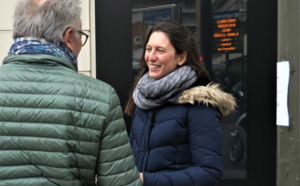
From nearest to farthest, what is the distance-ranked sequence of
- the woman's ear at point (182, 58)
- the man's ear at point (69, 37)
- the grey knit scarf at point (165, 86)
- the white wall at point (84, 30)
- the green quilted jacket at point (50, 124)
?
the green quilted jacket at point (50, 124) < the man's ear at point (69, 37) < the grey knit scarf at point (165, 86) < the woman's ear at point (182, 58) < the white wall at point (84, 30)

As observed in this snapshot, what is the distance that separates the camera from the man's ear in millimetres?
1583

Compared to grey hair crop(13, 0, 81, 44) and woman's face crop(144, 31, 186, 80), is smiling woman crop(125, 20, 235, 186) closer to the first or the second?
woman's face crop(144, 31, 186, 80)

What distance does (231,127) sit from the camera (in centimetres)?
477

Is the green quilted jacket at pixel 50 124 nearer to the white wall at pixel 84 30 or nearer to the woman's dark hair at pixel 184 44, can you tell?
the woman's dark hair at pixel 184 44

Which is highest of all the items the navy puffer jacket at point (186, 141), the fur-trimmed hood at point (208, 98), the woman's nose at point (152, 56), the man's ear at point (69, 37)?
the man's ear at point (69, 37)

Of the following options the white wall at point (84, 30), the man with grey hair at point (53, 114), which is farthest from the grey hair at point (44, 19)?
the white wall at point (84, 30)

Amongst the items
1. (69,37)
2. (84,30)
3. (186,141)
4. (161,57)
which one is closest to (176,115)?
(186,141)

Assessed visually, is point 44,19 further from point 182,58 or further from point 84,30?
point 84,30

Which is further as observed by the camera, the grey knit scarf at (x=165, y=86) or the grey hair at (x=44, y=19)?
the grey knit scarf at (x=165, y=86)

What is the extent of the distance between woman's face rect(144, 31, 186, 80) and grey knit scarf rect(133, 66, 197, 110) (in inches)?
1.7

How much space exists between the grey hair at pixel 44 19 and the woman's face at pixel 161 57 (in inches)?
33.7

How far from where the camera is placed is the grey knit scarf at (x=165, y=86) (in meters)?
2.32

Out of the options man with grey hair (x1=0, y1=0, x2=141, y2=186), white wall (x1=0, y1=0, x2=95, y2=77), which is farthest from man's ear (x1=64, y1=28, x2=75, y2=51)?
white wall (x1=0, y1=0, x2=95, y2=77)

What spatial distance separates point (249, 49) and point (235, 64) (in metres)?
0.22
